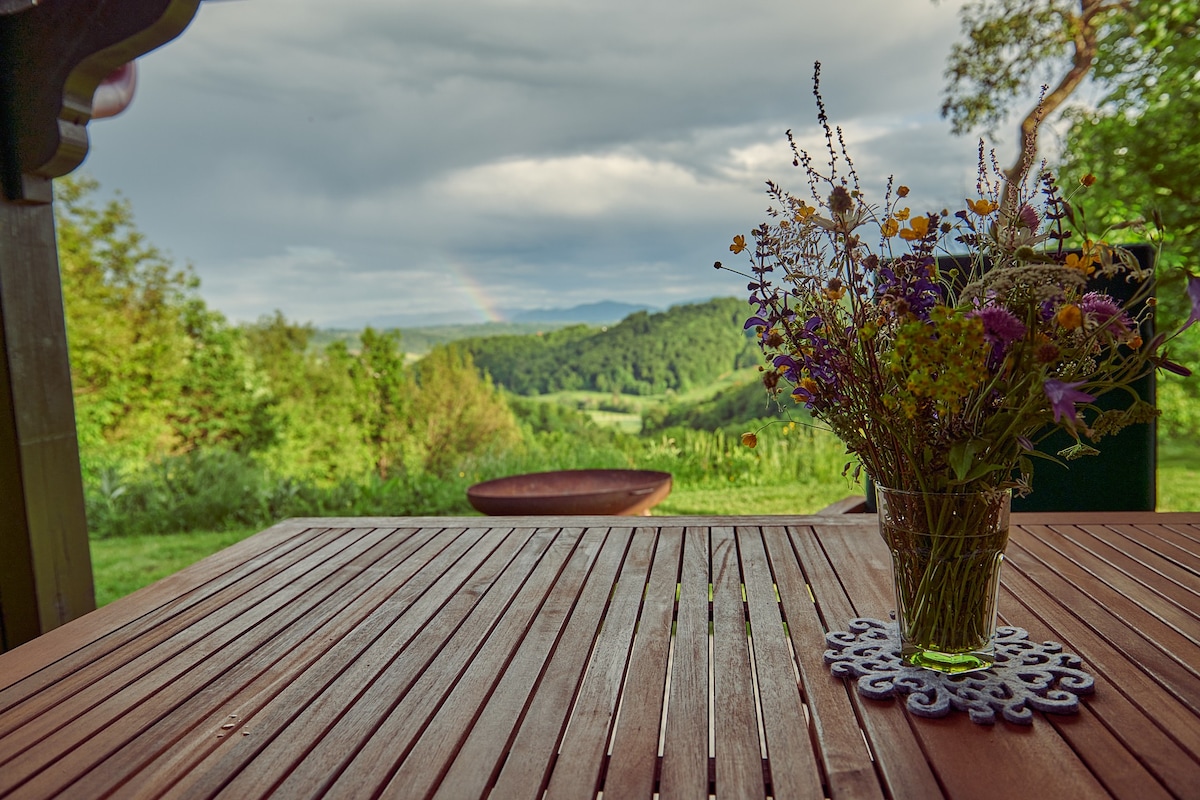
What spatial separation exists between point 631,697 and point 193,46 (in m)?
9.30

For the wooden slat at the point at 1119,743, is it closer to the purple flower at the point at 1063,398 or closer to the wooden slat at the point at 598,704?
the purple flower at the point at 1063,398

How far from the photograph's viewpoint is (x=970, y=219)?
1000mm

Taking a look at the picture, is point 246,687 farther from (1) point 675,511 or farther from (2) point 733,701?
(1) point 675,511

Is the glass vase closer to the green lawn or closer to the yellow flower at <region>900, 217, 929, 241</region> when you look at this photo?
the yellow flower at <region>900, 217, 929, 241</region>

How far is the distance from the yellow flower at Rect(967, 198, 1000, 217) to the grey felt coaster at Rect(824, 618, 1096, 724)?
0.57 meters

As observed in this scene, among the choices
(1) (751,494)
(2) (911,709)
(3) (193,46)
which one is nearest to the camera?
(2) (911,709)

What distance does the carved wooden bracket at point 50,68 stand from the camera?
2.14 meters

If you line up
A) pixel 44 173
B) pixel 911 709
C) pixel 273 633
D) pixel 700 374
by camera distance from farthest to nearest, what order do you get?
pixel 700 374 → pixel 44 173 → pixel 273 633 → pixel 911 709

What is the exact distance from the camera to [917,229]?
3.22 feet

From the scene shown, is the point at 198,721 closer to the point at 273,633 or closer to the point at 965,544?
the point at 273,633

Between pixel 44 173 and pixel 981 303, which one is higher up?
pixel 44 173

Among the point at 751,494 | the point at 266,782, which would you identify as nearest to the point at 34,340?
the point at 266,782

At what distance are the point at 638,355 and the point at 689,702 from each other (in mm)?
8536

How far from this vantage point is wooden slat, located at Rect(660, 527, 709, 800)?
86 centimetres
